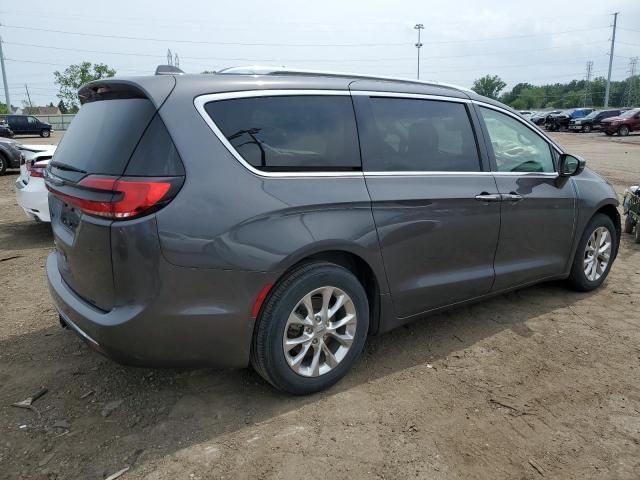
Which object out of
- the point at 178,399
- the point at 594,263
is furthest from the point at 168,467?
the point at 594,263

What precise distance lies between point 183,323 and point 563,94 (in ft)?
430

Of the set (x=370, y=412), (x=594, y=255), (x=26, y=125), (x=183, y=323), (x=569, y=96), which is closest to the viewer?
(x=183, y=323)

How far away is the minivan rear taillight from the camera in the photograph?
2402 millimetres

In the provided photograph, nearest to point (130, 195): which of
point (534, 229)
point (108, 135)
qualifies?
point (108, 135)

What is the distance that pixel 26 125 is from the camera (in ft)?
119

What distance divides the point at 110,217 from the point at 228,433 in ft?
4.07

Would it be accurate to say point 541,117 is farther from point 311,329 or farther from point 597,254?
point 311,329

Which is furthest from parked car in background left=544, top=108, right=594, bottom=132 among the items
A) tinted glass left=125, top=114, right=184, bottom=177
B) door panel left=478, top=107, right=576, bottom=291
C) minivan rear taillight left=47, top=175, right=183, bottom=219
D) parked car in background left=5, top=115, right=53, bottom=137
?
minivan rear taillight left=47, top=175, right=183, bottom=219

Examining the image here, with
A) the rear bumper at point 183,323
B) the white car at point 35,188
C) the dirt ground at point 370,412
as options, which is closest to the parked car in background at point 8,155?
the white car at point 35,188

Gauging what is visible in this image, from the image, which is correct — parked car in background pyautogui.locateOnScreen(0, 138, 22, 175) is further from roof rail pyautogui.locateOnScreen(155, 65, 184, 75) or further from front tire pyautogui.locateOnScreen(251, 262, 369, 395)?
front tire pyautogui.locateOnScreen(251, 262, 369, 395)

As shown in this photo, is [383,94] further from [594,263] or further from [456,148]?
[594,263]

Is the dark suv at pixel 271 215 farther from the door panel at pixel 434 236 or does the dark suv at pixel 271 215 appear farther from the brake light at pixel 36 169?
the brake light at pixel 36 169

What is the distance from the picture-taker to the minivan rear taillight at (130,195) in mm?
2402

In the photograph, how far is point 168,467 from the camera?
2.42 meters
